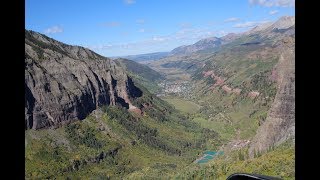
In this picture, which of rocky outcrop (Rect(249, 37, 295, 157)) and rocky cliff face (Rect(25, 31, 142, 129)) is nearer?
rocky outcrop (Rect(249, 37, 295, 157))

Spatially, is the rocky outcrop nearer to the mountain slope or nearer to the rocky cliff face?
the mountain slope

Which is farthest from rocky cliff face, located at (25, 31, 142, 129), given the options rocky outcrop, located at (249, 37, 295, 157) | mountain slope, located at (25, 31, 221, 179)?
rocky outcrop, located at (249, 37, 295, 157)

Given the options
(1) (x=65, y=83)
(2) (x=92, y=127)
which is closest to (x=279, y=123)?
(2) (x=92, y=127)

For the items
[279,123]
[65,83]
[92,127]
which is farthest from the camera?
[92,127]

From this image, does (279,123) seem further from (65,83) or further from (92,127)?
(65,83)

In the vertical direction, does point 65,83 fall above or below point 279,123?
above

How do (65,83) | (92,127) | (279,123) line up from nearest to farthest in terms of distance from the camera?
(279,123)
(65,83)
(92,127)

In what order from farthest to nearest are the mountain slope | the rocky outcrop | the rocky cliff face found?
1. the rocky cliff face
2. the mountain slope
3. the rocky outcrop

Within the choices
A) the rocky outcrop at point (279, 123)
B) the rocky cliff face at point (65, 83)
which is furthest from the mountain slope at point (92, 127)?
the rocky outcrop at point (279, 123)
